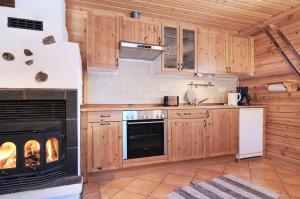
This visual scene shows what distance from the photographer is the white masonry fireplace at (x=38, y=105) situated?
5.68 feet

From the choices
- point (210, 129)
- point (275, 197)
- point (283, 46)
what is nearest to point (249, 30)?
point (283, 46)

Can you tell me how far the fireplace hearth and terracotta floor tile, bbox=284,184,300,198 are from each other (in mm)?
2238

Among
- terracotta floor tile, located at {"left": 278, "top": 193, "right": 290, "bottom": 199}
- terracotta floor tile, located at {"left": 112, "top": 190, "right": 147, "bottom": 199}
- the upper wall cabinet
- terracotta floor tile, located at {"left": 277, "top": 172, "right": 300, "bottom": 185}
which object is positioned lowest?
terracotta floor tile, located at {"left": 112, "top": 190, "right": 147, "bottom": 199}

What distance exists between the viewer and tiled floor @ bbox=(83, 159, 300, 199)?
2.16 metres

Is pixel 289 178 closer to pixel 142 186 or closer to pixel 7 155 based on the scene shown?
pixel 142 186

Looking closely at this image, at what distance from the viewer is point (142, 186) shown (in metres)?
2.35

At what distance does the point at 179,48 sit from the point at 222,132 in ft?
4.79

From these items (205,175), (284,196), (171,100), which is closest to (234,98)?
(171,100)

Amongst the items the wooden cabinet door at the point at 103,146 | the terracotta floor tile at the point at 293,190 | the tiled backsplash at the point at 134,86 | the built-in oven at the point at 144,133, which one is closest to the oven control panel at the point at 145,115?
the built-in oven at the point at 144,133

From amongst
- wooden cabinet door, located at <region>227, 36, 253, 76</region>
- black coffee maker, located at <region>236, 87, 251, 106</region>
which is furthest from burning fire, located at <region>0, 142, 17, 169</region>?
black coffee maker, located at <region>236, 87, 251, 106</region>

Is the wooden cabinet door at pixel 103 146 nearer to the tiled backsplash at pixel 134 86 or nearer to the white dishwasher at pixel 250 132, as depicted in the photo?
the tiled backsplash at pixel 134 86

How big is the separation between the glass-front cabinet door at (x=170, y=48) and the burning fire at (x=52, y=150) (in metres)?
1.78

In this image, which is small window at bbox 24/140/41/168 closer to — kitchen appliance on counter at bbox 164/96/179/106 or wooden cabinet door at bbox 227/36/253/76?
kitchen appliance on counter at bbox 164/96/179/106

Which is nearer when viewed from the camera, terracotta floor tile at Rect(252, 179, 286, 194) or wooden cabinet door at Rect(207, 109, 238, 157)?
terracotta floor tile at Rect(252, 179, 286, 194)
